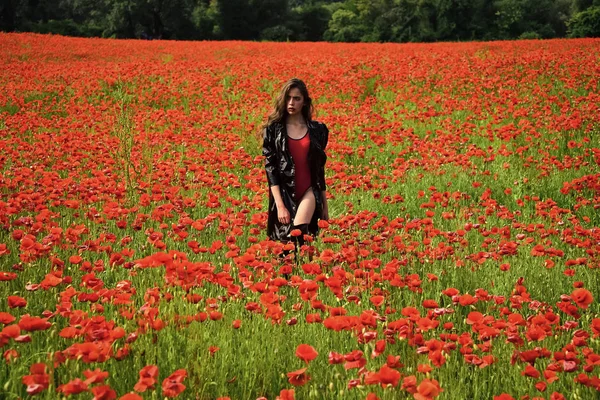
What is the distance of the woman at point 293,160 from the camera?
430 cm

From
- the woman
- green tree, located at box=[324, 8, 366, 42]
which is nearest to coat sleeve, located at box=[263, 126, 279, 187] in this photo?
the woman

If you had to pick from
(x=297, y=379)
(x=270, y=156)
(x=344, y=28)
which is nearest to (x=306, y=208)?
(x=270, y=156)

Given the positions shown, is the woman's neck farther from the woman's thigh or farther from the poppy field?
the poppy field

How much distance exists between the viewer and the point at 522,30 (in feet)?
133

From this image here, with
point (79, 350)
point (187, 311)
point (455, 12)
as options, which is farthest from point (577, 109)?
point (455, 12)

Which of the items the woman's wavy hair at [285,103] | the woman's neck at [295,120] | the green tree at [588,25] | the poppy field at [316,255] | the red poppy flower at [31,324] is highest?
the green tree at [588,25]

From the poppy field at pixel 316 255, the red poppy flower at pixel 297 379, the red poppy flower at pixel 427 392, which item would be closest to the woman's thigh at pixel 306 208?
the poppy field at pixel 316 255

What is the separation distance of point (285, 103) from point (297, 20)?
1697 inches

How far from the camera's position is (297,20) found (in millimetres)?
45375

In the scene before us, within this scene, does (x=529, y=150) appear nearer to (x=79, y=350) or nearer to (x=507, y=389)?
(x=507, y=389)

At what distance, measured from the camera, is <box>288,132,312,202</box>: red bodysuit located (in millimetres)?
4387

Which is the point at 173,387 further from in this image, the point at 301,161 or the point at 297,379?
the point at 301,161

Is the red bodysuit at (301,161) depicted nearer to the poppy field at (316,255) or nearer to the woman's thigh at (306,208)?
the woman's thigh at (306,208)

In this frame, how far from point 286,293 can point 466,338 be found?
51.3 inches
